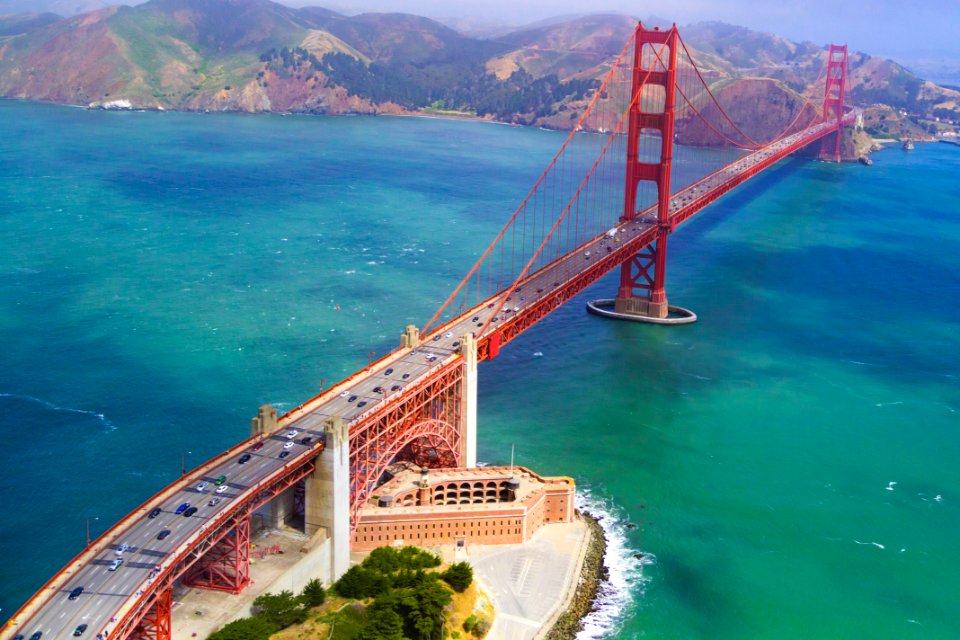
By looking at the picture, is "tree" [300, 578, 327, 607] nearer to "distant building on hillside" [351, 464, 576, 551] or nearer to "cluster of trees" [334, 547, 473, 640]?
"cluster of trees" [334, 547, 473, 640]

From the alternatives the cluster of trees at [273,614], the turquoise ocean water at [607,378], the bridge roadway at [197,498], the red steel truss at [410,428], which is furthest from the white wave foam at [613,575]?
the cluster of trees at [273,614]

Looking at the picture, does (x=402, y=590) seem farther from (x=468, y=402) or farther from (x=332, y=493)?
(x=468, y=402)

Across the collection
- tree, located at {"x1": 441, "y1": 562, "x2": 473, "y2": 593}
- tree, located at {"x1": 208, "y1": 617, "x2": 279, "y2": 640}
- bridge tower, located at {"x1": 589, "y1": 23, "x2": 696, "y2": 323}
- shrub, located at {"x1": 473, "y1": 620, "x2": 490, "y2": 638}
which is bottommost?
shrub, located at {"x1": 473, "y1": 620, "x2": 490, "y2": 638}

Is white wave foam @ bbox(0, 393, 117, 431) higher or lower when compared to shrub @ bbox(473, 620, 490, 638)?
higher

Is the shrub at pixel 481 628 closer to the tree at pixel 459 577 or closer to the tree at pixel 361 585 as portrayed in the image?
the tree at pixel 459 577

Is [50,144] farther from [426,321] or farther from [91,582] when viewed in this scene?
[91,582]

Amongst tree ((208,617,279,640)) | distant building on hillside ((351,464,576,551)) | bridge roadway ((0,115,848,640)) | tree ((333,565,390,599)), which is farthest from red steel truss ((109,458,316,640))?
distant building on hillside ((351,464,576,551))

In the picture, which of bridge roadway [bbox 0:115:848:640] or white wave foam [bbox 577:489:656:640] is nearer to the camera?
bridge roadway [bbox 0:115:848:640]
